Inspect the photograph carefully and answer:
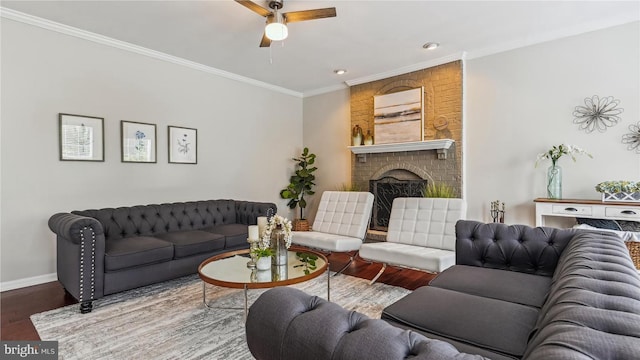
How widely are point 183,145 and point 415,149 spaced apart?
3399 mm

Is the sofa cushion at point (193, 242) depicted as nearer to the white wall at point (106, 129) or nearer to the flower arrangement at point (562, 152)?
the white wall at point (106, 129)

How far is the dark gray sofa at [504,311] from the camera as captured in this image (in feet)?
2.38

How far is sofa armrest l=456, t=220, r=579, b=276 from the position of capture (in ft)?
7.25

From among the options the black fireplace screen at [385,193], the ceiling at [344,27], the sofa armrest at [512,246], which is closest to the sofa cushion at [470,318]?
the sofa armrest at [512,246]

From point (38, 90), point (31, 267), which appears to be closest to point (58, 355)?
point (31, 267)

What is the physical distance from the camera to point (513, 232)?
239cm

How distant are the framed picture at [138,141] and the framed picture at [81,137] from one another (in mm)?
247

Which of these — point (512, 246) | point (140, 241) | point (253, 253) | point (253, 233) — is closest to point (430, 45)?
point (512, 246)

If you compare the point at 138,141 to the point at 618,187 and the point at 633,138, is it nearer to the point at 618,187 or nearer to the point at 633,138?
the point at 618,187

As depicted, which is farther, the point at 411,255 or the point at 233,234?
the point at 233,234

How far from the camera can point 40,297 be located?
3008mm

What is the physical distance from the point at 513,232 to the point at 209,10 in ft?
10.9

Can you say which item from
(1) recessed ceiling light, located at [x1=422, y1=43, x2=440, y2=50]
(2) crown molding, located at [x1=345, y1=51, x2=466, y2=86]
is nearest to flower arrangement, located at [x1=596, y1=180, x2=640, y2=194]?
(2) crown molding, located at [x1=345, y1=51, x2=466, y2=86]

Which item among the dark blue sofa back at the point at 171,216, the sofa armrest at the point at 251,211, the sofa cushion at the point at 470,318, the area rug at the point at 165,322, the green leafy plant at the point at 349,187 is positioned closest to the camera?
the sofa cushion at the point at 470,318
